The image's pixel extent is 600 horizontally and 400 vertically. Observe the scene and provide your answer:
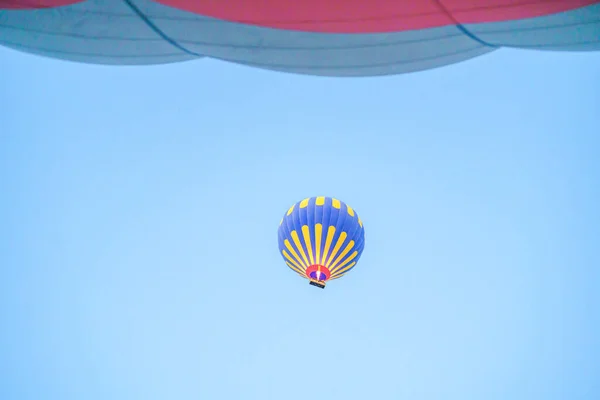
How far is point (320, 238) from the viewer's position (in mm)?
5734

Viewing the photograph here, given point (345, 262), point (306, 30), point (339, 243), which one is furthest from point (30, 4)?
point (345, 262)

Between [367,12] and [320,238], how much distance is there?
3.96 m

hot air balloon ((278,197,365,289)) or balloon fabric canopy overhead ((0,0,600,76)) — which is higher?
hot air balloon ((278,197,365,289))

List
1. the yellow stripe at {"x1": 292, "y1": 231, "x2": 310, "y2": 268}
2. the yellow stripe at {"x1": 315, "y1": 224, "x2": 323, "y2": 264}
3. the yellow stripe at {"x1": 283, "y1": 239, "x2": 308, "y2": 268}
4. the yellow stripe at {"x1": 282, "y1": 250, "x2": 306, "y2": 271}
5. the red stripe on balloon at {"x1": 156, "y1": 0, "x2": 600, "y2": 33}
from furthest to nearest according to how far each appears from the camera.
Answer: the yellow stripe at {"x1": 282, "y1": 250, "x2": 306, "y2": 271} < the yellow stripe at {"x1": 283, "y1": 239, "x2": 308, "y2": 268} < the yellow stripe at {"x1": 292, "y1": 231, "x2": 310, "y2": 268} < the yellow stripe at {"x1": 315, "y1": 224, "x2": 323, "y2": 264} < the red stripe on balloon at {"x1": 156, "y1": 0, "x2": 600, "y2": 33}

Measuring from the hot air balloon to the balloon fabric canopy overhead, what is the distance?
3518mm

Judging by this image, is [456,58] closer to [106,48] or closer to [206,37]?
[206,37]

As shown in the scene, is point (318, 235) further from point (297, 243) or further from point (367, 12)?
point (367, 12)

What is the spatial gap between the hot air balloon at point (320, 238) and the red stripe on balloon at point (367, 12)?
12.5ft

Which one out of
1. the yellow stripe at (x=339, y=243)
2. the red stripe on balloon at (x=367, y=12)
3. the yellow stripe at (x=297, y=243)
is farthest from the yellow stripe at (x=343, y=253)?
the red stripe on balloon at (x=367, y=12)

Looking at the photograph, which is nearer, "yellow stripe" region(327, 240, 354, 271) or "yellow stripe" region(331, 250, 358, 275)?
"yellow stripe" region(327, 240, 354, 271)

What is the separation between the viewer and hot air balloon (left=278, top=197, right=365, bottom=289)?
577 cm

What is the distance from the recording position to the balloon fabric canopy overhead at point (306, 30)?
195 centimetres

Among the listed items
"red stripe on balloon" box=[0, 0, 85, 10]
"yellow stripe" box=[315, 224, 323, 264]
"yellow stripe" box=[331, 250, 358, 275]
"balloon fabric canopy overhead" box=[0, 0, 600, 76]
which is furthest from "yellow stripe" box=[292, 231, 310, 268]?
"red stripe on balloon" box=[0, 0, 85, 10]

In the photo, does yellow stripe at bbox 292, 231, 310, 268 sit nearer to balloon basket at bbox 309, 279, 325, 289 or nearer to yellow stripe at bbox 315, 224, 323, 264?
yellow stripe at bbox 315, 224, 323, 264
